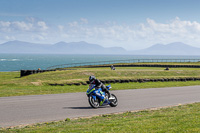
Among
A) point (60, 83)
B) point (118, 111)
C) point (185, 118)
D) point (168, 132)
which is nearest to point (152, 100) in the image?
point (118, 111)

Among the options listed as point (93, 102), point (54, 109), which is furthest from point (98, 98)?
point (54, 109)

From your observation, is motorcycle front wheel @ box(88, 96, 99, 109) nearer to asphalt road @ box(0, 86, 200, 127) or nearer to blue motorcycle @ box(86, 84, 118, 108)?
blue motorcycle @ box(86, 84, 118, 108)

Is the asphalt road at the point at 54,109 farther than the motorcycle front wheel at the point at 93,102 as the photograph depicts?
No

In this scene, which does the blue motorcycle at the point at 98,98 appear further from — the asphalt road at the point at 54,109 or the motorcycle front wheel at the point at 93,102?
the asphalt road at the point at 54,109

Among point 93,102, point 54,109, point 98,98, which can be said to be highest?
point 98,98

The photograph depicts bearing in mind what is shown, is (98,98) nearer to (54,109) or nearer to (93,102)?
(93,102)

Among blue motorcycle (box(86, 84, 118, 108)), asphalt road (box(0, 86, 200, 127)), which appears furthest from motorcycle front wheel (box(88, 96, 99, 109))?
asphalt road (box(0, 86, 200, 127))

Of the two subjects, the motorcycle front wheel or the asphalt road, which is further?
the motorcycle front wheel

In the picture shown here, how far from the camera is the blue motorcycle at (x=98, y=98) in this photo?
13.1 m

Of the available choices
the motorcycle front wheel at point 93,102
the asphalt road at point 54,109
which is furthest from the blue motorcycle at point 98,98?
the asphalt road at point 54,109

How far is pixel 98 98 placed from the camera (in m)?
13.4

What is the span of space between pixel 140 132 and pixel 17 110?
6555 millimetres

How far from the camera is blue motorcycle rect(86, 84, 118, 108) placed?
13094mm

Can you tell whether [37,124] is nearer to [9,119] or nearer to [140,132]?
[9,119]
